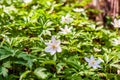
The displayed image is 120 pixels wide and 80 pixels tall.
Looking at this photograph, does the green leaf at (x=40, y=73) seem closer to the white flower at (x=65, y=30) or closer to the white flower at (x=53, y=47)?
the white flower at (x=53, y=47)

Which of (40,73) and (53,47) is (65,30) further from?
(40,73)

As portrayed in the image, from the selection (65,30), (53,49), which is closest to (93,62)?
(53,49)

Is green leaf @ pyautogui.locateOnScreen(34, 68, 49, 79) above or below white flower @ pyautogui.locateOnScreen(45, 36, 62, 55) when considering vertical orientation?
below

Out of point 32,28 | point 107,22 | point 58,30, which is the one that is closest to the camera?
point 32,28

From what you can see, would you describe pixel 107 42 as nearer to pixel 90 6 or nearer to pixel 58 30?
pixel 58 30

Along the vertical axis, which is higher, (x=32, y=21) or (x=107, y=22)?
(x=32, y=21)

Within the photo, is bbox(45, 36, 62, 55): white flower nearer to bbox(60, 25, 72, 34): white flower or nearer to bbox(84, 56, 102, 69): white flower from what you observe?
A: bbox(84, 56, 102, 69): white flower

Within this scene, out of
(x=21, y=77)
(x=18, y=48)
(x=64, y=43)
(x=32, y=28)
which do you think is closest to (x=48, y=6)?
(x=32, y=28)

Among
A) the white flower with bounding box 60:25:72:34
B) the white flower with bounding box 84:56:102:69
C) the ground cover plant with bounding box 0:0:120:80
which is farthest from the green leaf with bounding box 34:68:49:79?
the white flower with bounding box 60:25:72:34
